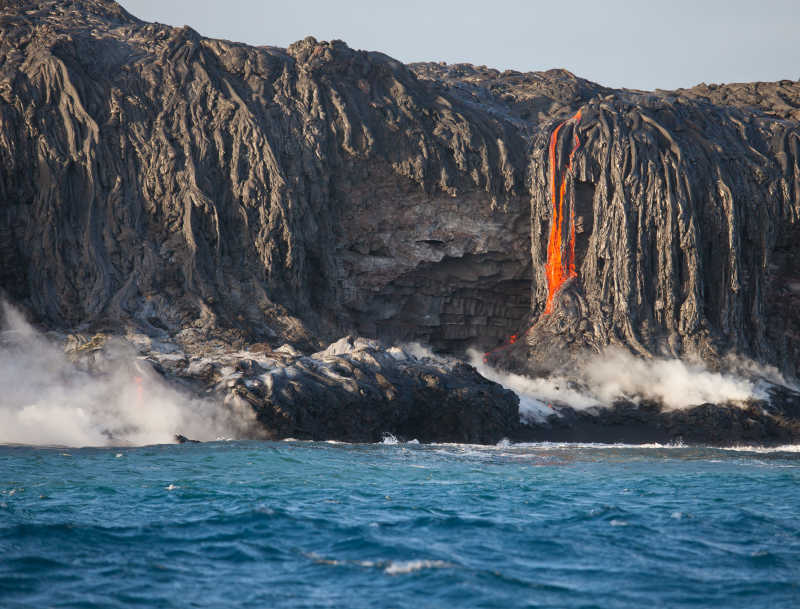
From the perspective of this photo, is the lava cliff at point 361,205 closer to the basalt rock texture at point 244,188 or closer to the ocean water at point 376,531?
the basalt rock texture at point 244,188

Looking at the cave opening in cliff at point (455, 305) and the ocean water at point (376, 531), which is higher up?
the cave opening in cliff at point (455, 305)

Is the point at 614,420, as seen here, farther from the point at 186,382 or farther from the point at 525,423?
the point at 186,382

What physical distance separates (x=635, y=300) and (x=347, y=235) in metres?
9.14

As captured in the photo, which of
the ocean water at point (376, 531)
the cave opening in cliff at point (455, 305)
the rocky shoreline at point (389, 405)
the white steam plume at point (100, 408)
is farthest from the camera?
the cave opening in cliff at point (455, 305)

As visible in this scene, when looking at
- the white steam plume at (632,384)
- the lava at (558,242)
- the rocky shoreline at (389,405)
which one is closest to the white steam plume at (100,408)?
the rocky shoreline at (389,405)

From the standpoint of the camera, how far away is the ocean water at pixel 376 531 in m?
9.98

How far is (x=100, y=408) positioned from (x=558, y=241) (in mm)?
16123

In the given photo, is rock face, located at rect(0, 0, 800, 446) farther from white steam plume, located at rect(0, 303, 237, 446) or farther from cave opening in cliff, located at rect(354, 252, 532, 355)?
white steam plume, located at rect(0, 303, 237, 446)

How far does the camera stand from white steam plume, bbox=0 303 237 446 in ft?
66.0

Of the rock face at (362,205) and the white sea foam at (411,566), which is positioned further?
the rock face at (362,205)

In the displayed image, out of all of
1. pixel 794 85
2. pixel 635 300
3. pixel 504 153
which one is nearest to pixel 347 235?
pixel 504 153

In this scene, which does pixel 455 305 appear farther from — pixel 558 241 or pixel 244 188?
pixel 244 188

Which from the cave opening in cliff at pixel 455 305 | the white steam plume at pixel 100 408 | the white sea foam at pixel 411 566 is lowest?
the white sea foam at pixel 411 566

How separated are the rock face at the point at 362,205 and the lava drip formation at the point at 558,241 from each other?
64mm
